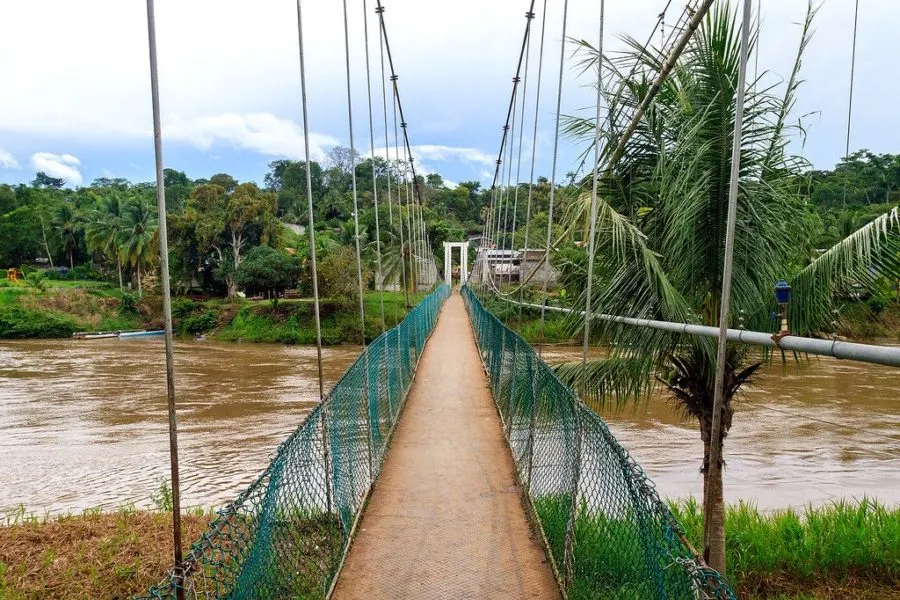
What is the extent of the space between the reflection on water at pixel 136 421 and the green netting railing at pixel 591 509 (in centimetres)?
408

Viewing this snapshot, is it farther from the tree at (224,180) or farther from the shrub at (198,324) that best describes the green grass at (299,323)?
the tree at (224,180)

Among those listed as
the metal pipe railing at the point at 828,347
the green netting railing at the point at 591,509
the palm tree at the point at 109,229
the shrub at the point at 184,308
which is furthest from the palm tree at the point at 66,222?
the metal pipe railing at the point at 828,347

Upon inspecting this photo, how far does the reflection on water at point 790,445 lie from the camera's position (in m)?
8.25

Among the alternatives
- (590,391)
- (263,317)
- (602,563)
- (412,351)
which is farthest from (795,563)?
(263,317)

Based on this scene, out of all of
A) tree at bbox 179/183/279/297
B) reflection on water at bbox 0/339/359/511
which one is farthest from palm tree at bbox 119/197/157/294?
reflection on water at bbox 0/339/359/511

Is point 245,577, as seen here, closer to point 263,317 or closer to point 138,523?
point 138,523

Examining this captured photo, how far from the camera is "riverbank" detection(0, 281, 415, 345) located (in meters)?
27.8

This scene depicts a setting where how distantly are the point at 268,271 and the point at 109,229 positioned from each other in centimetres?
1619

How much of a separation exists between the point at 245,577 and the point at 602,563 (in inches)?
66.4

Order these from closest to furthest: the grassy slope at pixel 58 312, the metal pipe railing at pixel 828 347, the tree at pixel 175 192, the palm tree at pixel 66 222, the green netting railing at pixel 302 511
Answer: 1. the metal pipe railing at pixel 828 347
2. the green netting railing at pixel 302 511
3. the grassy slope at pixel 58 312
4. the palm tree at pixel 66 222
5. the tree at pixel 175 192

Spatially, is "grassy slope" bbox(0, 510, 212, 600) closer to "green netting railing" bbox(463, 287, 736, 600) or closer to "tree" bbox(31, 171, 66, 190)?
"green netting railing" bbox(463, 287, 736, 600)

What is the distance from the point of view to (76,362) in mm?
21844

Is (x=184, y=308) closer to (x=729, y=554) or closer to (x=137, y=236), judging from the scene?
(x=137, y=236)

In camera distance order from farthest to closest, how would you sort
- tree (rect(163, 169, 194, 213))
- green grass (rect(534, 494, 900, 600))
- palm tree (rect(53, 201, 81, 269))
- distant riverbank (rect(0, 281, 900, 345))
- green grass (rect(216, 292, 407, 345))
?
tree (rect(163, 169, 194, 213)) < palm tree (rect(53, 201, 81, 269)) < distant riverbank (rect(0, 281, 900, 345)) < green grass (rect(216, 292, 407, 345)) < green grass (rect(534, 494, 900, 600))
